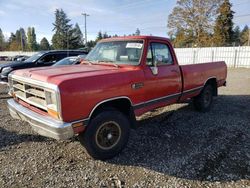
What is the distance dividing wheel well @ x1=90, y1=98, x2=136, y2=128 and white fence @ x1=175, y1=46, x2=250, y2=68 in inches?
814

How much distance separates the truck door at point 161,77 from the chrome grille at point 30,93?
6.00 feet


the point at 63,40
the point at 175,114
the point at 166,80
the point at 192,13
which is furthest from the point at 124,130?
the point at 63,40

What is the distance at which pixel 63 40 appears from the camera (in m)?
69.8

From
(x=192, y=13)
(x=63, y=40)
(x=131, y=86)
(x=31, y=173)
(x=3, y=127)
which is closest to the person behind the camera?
(x=31, y=173)

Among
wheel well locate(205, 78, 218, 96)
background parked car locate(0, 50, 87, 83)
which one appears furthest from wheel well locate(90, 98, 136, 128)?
background parked car locate(0, 50, 87, 83)

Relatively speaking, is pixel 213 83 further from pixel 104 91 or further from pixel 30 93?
pixel 30 93

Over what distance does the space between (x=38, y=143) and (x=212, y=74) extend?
4959 millimetres

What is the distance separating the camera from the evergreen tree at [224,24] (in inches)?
1580

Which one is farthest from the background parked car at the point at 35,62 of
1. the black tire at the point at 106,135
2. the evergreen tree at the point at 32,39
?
the evergreen tree at the point at 32,39

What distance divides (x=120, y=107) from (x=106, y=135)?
0.57 m

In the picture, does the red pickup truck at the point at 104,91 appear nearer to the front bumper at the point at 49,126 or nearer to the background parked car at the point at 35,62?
the front bumper at the point at 49,126

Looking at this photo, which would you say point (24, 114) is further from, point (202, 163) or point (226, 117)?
point (226, 117)

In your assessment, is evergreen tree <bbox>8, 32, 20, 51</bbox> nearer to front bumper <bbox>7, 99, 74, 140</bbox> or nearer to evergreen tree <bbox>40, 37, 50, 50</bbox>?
evergreen tree <bbox>40, 37, 50, 50</bbox>

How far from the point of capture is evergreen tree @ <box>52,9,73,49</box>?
6943cm
